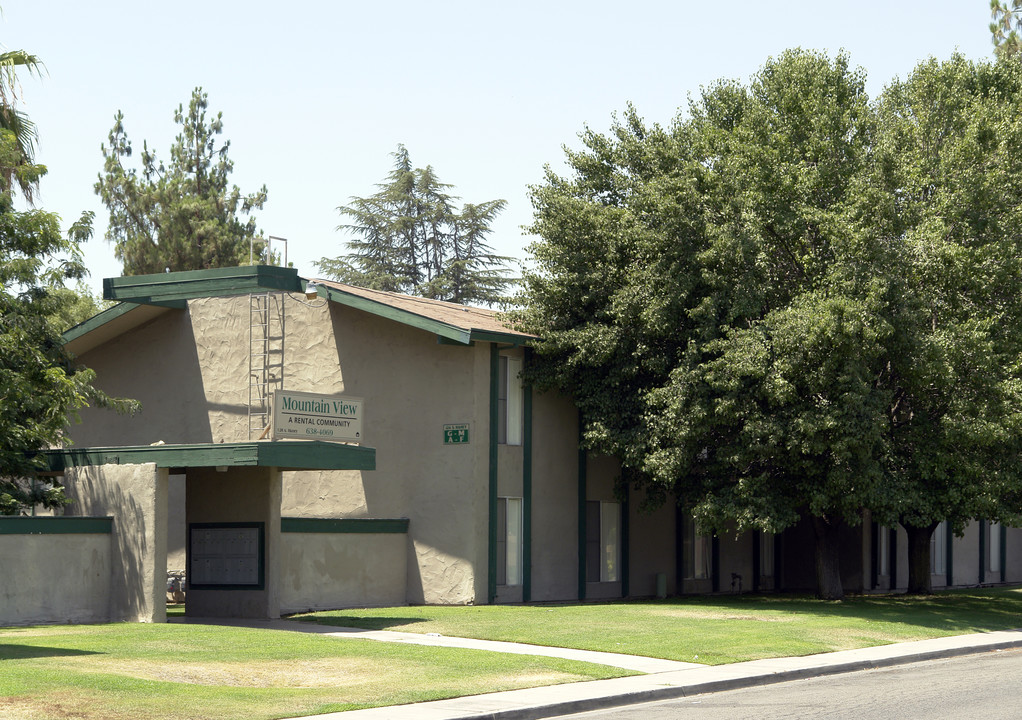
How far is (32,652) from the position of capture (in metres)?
16.3

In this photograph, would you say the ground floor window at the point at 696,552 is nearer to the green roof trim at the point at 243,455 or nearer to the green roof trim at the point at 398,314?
the green roof trim at the point at 398,314

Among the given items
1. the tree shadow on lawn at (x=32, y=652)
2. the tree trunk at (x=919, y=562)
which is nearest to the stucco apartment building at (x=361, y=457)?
the tree shadow on lawn at (x=32, y=652)

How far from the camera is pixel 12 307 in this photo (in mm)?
25938

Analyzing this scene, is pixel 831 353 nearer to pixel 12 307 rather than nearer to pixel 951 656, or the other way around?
Result: pixel 951 656

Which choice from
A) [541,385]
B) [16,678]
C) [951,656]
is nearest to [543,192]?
[541,385]

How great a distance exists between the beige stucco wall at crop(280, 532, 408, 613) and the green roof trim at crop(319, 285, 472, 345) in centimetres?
475

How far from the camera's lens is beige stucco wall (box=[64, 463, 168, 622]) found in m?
22.2

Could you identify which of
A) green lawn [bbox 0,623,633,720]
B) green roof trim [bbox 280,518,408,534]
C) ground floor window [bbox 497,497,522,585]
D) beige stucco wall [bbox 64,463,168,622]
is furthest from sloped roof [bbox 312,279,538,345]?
green lawn [bbox 0,623,633,720]

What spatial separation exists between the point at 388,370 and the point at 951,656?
46.1 ft

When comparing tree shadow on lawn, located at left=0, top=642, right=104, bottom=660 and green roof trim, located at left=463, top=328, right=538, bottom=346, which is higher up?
green roof trim, located at left=463, top=328, right=538, bottom=346

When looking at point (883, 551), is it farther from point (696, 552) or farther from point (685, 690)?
point (685, 690)

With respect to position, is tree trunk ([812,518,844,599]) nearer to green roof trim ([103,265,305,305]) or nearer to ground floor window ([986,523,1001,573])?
green roof trim ([103,265,305,305])

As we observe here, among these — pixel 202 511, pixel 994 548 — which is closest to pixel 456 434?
pixel 202 511

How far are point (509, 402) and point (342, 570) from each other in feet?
18.1
